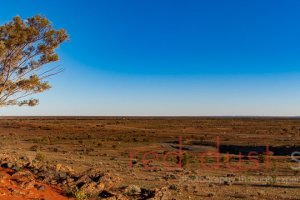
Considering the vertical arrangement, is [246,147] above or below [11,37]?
below

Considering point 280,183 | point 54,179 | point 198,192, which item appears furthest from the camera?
point 280,183

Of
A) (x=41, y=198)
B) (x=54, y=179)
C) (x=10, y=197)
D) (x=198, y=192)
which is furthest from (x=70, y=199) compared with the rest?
(x=198, y=192)

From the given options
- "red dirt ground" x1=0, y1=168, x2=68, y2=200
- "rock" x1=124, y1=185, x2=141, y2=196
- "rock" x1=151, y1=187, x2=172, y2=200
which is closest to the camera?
"red dirt ground" x1=0, y1=168, x2=68, y2=200

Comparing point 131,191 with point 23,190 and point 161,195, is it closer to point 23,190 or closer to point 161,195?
point 161,195

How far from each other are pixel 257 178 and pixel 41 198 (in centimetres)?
1138

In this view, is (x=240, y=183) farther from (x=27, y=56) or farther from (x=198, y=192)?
(x=27, y=56)

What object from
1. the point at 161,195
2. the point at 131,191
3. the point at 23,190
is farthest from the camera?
the point at 131,191

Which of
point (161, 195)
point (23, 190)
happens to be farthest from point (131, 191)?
point (23, 190)

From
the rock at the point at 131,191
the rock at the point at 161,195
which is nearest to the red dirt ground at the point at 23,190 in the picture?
the rock at the point at 131,191

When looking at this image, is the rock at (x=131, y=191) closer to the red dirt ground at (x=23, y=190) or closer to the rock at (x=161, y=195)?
the rock at (x=161, y=195)

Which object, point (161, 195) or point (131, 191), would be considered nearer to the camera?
point (161, 195)

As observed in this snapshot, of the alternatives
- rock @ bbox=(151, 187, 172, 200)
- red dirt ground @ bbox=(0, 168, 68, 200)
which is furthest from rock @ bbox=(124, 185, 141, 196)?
red dirt ground @ bbox=(0, 168, 68, 200)

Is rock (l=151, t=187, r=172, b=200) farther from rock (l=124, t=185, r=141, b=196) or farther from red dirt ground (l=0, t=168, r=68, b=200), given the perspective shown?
red dirt ground (l=0, t=168, r=68, b=200)

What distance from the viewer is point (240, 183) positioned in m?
15.8
